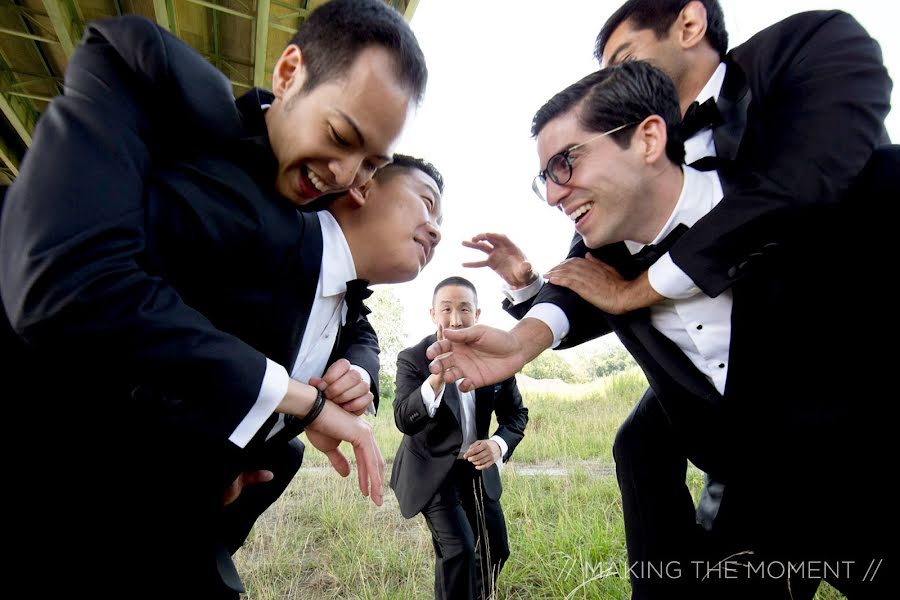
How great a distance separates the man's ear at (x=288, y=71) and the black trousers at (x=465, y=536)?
2.98m

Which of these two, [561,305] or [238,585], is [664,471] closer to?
[561,305]

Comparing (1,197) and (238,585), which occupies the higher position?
(1,197)

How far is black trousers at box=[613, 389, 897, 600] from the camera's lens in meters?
1.55

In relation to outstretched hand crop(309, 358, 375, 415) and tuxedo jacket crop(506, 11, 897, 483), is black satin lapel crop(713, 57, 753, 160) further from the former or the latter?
outstretched hand crop(309, 358, 375, 415)

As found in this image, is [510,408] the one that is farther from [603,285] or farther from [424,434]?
[603,285]

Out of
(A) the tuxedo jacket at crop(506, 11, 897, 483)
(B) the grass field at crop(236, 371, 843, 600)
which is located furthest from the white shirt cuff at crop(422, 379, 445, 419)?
(A) the tuxedo jacket at crop(506, 11, 897, 483)

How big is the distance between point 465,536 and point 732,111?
9.72 feet

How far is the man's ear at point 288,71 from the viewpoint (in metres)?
1.53

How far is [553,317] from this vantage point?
2186 mm

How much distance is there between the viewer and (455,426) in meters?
3.94

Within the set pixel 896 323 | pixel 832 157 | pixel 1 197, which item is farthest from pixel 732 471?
pixel 1 197

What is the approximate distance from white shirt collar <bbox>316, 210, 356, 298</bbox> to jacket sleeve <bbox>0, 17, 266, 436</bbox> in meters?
0.45

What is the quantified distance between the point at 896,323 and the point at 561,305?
1.10m

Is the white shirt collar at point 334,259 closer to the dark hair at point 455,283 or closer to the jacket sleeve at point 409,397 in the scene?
the jacket sleeve at point 409,397
